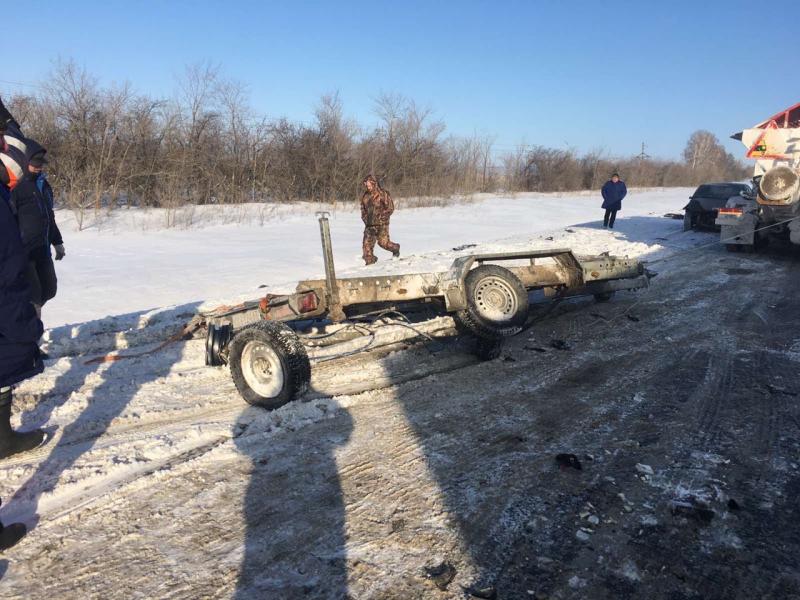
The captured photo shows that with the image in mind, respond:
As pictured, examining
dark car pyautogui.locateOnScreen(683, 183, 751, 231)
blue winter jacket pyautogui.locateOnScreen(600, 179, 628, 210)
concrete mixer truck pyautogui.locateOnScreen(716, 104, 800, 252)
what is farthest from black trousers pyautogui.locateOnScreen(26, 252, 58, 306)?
dark car pyautogui.locateOnScreen(683, 183, 751, 231)

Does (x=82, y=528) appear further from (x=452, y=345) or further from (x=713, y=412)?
(x=713, y=412)

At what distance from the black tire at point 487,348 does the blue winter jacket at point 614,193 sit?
12807 millimetres

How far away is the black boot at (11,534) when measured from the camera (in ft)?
8.55

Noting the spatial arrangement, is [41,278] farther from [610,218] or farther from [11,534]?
[610,218]

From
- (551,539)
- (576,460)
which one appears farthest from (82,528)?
(576,460)

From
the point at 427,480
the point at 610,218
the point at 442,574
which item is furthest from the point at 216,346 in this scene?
the point at 610,218

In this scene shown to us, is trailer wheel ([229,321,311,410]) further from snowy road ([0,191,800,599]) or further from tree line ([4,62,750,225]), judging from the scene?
tree line ([4,62,750,225])

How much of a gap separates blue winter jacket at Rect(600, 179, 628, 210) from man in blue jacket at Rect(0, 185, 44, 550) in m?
15.9

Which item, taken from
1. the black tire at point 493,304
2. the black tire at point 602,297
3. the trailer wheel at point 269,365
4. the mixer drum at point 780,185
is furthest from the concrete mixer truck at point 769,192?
the trailer wheel at point 269,365

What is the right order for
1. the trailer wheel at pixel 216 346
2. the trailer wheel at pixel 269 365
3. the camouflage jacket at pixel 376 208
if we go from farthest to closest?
the camouflage jacket at pixel 376 208
the trailer wheel at pixel 216 346
the trailer wheel at pixel 269 365

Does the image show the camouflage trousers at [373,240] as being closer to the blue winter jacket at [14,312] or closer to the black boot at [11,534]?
the blue winter jacket at [14,312]

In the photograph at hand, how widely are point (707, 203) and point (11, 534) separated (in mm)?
16715

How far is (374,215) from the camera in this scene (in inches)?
432

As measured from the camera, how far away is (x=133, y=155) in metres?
21.1
